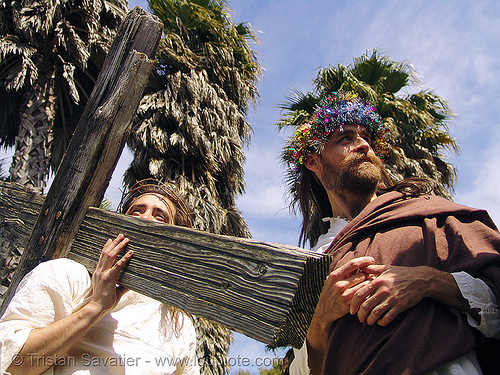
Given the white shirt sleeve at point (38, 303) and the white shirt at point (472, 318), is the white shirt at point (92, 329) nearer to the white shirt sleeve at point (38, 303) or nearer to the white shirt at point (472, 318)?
the white shirt sleeve at point (38, 303)

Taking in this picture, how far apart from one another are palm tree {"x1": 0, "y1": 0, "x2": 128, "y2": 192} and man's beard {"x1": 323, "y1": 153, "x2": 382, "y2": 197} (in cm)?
457

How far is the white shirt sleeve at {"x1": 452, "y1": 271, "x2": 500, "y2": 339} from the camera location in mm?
1173

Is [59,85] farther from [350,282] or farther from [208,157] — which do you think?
[350,282]

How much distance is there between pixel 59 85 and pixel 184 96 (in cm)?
207

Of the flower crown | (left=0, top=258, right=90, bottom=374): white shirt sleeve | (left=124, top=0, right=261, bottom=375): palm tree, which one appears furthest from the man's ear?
(left=124, top=0, right=261, bottom=375): palm tree

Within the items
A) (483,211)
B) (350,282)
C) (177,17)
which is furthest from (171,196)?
(177,17)

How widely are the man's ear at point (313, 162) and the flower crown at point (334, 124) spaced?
3cm

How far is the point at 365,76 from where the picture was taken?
26.7 feet

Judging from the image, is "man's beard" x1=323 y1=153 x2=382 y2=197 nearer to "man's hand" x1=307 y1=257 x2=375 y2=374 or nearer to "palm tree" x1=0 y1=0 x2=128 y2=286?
"man's hand" x1=307 y1=257 x2=375 y2=374

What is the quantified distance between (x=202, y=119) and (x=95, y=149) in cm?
498

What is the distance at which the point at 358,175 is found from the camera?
2.27 meters

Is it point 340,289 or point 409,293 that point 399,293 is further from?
point 340,289

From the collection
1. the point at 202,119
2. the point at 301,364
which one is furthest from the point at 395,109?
the point at 301,364

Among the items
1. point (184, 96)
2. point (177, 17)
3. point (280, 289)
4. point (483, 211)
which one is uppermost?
point (177, 17)
